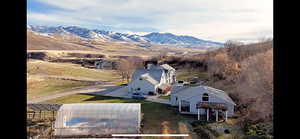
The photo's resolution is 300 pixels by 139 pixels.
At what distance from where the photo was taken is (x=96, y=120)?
55.3ft

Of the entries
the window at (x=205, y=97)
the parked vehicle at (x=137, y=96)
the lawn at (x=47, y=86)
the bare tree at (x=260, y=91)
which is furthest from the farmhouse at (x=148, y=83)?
the bare tree at (x=260, y=91)

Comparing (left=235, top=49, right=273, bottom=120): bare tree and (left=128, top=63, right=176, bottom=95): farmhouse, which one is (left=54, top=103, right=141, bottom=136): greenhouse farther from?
(left=128, top=63, right=176, bottom=95): farmhouse

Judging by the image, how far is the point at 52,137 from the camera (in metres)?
15.8

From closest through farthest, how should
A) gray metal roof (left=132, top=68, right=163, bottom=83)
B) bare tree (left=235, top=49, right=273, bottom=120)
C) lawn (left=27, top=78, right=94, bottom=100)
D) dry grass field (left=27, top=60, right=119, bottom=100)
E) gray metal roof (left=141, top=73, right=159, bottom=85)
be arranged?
bare tree (left=235, top=49, right=273, bottom=120) → gray metal roof (left=141, top=73, right=159, bottom=85) → lawn (left=27, top=78, right=94, bottom=100) → gray metal roof (left=132, top=68, right=163, bottom=83) → dry grass field (left=27, top=60, right=119, bottom=100)

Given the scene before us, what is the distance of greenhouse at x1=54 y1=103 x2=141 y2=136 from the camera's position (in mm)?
16078

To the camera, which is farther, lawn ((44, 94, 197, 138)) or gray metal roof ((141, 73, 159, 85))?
gray metal roof ((141, 73, 159, 85))

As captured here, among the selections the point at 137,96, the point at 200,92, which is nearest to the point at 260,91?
the point at 200,92

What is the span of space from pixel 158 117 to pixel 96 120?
247 inches

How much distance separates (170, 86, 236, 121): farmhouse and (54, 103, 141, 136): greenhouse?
696 cm

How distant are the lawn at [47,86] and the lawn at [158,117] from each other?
581cm

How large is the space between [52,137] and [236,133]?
13.7 metres
